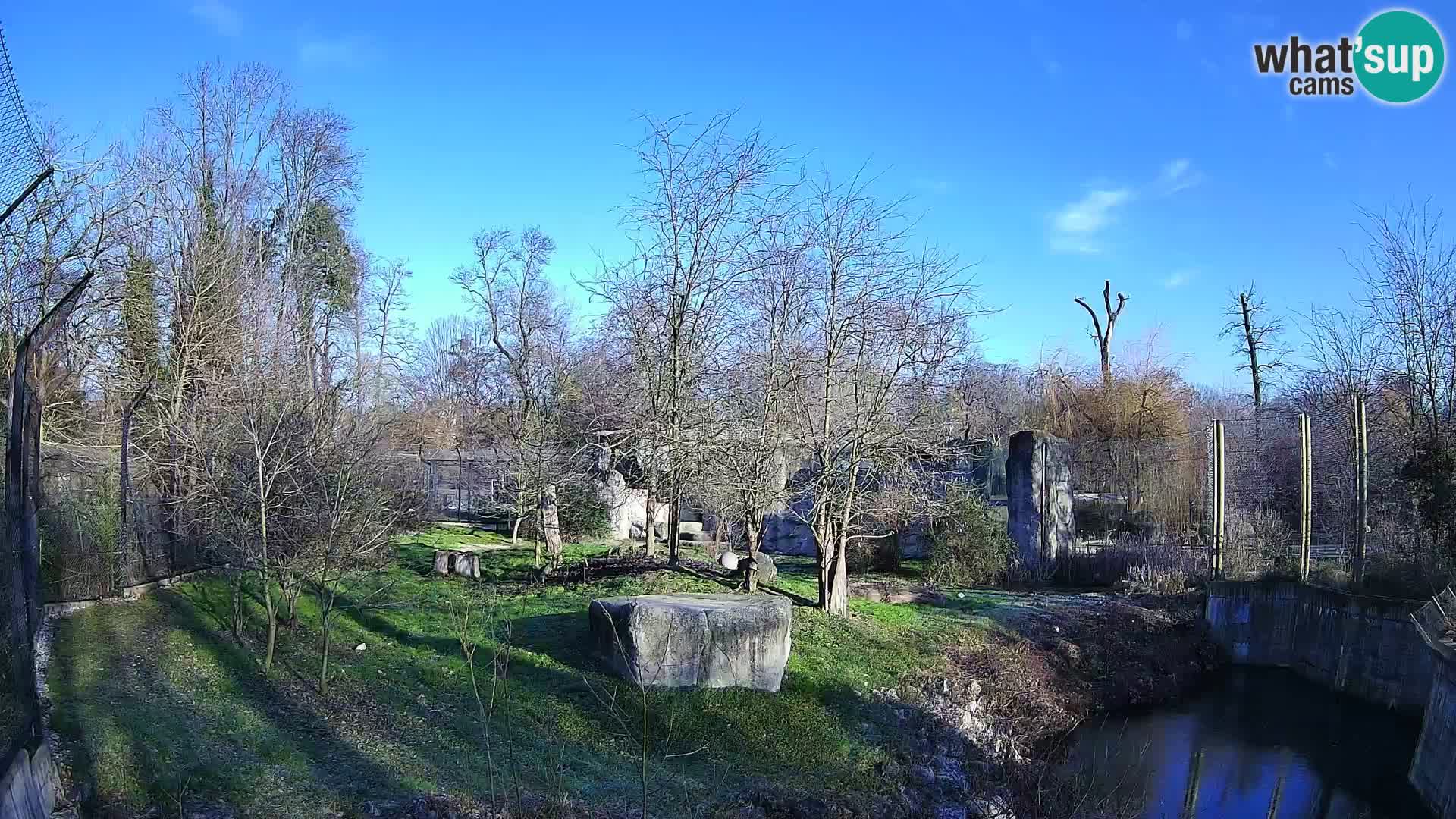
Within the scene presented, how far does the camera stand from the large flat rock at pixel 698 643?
9.54 metres

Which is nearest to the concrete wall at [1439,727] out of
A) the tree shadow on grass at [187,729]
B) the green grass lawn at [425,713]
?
the green grass lawn at [425,713]

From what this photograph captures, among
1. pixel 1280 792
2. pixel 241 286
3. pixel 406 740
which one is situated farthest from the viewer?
pixel 241 286

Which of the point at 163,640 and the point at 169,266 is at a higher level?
the point at 169,266

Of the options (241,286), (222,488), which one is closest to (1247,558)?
(222,488)

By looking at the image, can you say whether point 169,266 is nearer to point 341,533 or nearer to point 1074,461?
point 341,533

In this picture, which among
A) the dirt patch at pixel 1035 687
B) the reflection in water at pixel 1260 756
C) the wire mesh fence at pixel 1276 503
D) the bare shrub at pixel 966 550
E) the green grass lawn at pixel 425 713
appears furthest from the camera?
the bare shrub at pixel 966 550

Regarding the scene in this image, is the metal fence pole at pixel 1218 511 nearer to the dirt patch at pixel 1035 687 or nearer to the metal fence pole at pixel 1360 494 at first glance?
the dirt patch at pixel 1035 687

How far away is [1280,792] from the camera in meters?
10.5

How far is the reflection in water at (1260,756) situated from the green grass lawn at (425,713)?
260cm

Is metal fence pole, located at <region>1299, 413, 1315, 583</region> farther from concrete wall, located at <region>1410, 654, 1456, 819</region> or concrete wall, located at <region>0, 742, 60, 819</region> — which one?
concrete wall, located at <region>0, 742, 60, 819</region>

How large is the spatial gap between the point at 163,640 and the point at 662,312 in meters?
7.34

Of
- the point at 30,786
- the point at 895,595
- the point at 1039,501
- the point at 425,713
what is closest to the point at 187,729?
the point at 425,713

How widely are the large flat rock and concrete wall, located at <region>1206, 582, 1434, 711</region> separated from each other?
771 cm

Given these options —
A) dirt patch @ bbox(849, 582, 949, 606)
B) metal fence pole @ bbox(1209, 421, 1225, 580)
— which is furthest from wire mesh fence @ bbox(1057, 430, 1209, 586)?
dirt patch @ bbox(849, 582, 949, 606)
